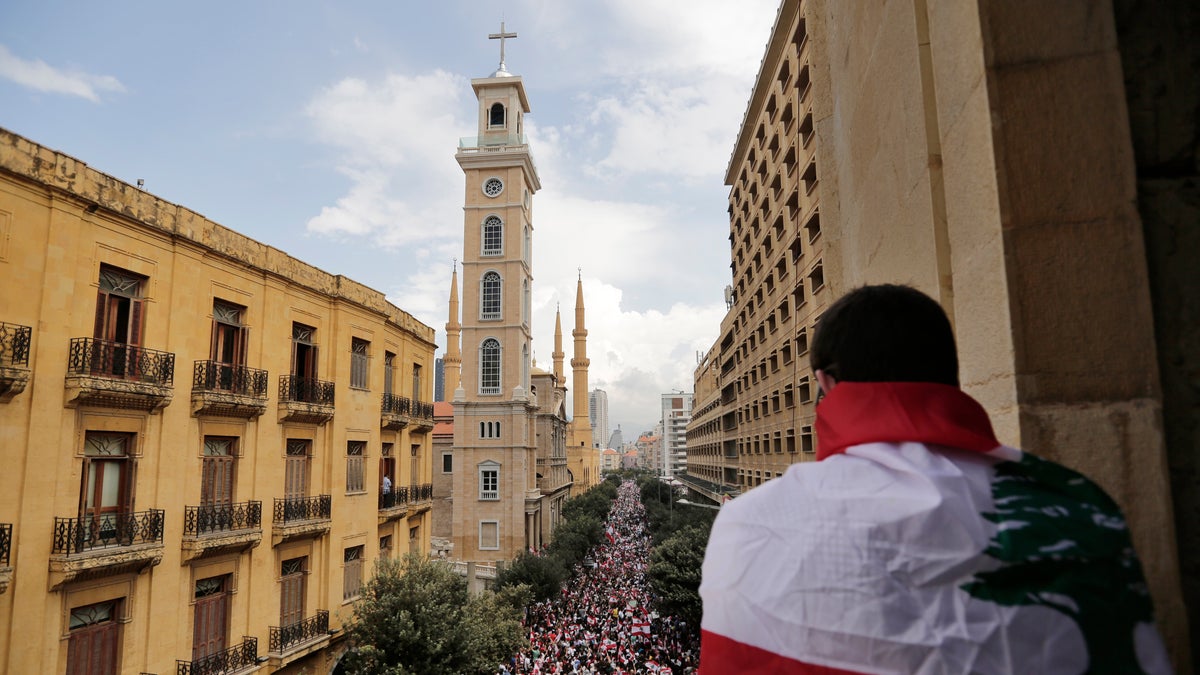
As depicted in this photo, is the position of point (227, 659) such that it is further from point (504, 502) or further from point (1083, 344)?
point (504, 502)

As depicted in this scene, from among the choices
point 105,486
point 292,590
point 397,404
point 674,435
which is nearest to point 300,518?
point 292,590

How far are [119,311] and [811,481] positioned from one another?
14.0 meters

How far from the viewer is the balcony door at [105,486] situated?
1102cm

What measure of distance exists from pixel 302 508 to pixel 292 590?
1.87 m

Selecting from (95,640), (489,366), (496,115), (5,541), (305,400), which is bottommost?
(95,640)

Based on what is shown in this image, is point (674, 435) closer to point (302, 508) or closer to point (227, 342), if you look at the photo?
point (302, 508)

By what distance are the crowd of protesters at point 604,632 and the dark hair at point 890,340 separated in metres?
19.6

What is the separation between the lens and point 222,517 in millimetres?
13516

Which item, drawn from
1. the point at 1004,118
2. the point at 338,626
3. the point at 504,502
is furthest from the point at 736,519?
the point at 504,502

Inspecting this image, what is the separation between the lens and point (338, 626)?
1645 centimetres

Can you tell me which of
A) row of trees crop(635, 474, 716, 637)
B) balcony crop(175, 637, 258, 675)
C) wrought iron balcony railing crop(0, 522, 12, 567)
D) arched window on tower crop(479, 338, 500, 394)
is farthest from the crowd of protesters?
wrought iron balcony railing crop(0, 522, 12, 567)

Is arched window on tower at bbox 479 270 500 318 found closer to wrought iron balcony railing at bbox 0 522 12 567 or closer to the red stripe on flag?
wrought iron balcony railing at bbox 0 522 12 567

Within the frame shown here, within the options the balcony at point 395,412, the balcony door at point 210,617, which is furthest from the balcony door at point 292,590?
the balcony at point 395,412

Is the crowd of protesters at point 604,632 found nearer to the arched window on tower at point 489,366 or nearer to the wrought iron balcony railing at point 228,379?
the wrought iron balcony railing at point 228,379
